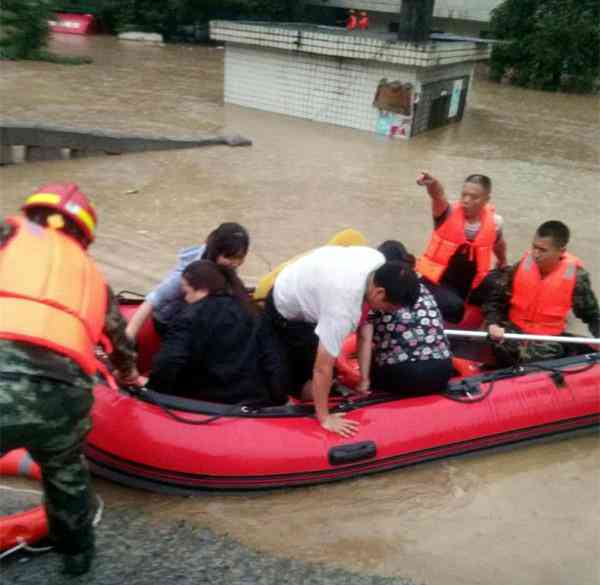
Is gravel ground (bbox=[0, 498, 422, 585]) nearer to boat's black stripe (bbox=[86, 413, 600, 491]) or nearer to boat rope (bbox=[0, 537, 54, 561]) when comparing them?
boat rope (bbox=[0, 537, 54, 561])

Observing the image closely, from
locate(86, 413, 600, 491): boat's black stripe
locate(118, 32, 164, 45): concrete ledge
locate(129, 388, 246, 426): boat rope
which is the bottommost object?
locate(118, 32, 164, 45): concrete ledge

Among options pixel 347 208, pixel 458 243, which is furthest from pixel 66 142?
pixel 458 243

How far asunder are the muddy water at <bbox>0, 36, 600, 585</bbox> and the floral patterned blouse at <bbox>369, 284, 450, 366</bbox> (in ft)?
1.87

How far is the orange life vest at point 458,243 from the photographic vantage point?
183 inches

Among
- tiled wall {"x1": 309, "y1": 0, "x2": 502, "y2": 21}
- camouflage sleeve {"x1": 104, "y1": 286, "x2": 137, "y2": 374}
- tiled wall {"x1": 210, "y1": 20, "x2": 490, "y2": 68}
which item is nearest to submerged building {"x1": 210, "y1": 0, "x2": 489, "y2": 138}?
tiled wall {"x1": 210, "y1": 20, "x2": 490, "y2": 68}

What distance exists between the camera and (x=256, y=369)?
335 centimetres

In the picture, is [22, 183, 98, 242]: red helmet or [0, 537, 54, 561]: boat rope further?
[0, 537, 54, 561]: boat rope

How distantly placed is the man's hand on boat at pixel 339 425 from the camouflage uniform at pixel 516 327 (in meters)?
1.23

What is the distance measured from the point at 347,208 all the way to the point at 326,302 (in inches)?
187

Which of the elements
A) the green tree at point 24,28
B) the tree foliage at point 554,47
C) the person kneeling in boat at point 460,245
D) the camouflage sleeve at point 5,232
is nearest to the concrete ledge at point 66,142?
the person kneeling in boat at point 460,245

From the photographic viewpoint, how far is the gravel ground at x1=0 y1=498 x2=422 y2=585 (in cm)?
252

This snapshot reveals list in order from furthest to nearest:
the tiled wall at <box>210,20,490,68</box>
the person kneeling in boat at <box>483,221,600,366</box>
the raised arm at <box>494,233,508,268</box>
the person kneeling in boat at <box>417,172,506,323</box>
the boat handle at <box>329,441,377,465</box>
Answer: the tiled wall at <box>210,20,490,68</box>
the raised arm at <box>494,233,508,268</box>
the person kneeling in boat at <box>417,172,506,323</box>
the person kneeling in boat at <box>483,221,600,366</box>
the boat handle at <box>329,441,377,465</box>

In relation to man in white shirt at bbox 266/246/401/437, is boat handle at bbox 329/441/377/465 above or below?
below

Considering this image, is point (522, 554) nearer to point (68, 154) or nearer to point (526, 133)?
point (68, 154)
